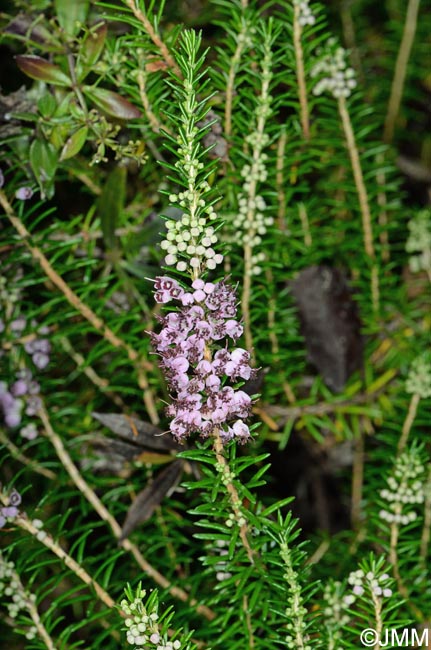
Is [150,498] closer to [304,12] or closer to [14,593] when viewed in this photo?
[14,593]

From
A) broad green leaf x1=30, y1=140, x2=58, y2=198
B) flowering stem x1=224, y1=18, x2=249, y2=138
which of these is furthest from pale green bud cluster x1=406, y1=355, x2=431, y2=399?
broad green leaf x1=30, y1=140, x2=58, y2=198

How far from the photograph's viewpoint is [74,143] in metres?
1.20

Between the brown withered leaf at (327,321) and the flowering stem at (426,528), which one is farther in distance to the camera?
the brown withered leaf at (327,321)

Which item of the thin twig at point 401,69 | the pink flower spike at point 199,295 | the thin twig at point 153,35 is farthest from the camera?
the thin twig at point 401,69

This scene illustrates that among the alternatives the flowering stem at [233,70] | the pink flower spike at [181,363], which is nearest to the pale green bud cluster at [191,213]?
the pink flower spike at [181,363]

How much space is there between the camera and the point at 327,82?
1395 mm

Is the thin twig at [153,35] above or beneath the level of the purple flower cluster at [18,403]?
above

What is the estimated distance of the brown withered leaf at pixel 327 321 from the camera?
4.95 feet

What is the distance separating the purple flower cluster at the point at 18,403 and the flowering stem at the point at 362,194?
81cm

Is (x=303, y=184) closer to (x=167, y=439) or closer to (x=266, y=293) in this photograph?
(x=266, y=293)

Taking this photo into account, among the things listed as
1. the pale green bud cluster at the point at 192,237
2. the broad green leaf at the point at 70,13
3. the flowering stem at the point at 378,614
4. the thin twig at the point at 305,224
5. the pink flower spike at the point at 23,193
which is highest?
the broad green leaf at the point at 70,13

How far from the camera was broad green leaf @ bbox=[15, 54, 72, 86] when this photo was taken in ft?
3.91

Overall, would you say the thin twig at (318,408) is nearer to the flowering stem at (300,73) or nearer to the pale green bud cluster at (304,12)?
the flowering stem at (300,73)

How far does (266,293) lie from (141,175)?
38 cm
